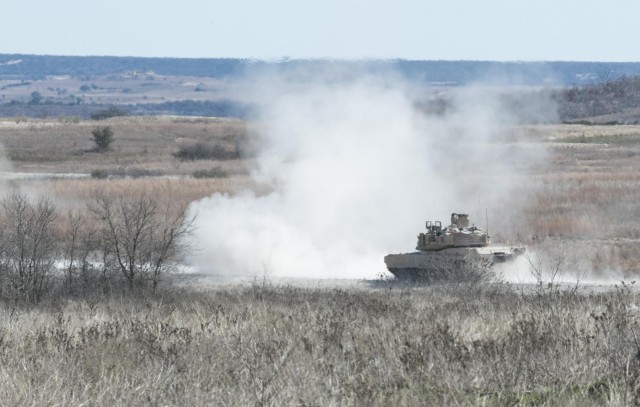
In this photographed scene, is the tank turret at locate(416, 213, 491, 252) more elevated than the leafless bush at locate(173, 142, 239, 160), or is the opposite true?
the leafless bush at locate(173, 142, 239, 160)

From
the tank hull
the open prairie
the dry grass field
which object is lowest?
the tank hull

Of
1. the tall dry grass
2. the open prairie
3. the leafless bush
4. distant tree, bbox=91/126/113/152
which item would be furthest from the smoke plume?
distant tree, bbox=91/126/113/152

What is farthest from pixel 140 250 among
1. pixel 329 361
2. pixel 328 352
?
pixel 329 361

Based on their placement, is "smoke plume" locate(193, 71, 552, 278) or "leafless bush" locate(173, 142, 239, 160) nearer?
"smoke plume" locate(193, 71, 552, 278)

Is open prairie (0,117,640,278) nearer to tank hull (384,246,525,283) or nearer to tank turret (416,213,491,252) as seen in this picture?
tank turret (416,213,491,252)

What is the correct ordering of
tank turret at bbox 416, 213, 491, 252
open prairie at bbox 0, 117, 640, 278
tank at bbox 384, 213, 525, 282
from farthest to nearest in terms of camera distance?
open prairie at bbox 0, 117, 640, 278
tank turret at bbox 416, 213, 491, 252
tank at bbox 384, 213, 525, 282

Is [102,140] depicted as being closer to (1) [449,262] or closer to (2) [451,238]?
(2) [451,238]

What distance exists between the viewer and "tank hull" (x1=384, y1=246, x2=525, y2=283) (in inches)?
1251

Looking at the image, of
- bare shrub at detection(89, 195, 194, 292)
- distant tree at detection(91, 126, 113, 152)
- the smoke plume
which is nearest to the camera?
bare shrub at detection(89, 195, 194, 292)

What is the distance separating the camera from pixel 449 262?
107 feet

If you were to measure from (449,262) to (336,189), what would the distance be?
372 inches

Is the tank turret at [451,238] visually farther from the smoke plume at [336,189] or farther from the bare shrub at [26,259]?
the bare shrub at [26,259]

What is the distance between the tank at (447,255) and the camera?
32469 millimetres

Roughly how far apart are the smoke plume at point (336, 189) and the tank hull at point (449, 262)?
3752 millimetres
